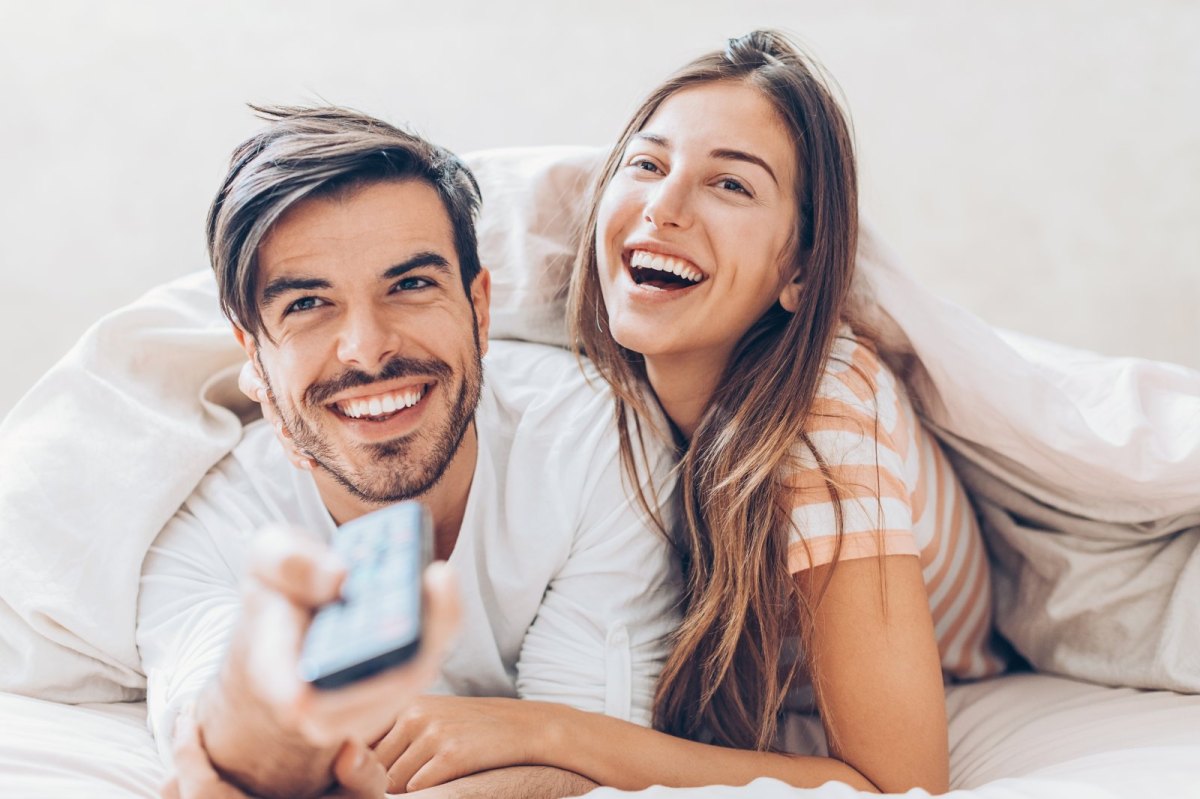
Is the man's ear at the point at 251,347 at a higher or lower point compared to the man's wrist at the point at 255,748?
higher

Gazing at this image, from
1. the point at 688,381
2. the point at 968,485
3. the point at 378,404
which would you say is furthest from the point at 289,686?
the point at 968,485

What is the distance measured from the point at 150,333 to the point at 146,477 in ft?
0.72

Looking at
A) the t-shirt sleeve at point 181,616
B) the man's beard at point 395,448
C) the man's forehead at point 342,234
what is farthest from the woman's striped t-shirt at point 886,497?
the t-shirt sleeve at point 181,616

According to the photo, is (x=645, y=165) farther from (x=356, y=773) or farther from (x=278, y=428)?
(x=356, y=773)

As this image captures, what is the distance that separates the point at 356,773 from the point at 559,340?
76 cm

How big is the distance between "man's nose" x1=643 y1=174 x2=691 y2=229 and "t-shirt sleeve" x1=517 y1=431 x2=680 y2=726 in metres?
0.27

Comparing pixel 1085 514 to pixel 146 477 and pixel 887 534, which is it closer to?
pixel 887 534

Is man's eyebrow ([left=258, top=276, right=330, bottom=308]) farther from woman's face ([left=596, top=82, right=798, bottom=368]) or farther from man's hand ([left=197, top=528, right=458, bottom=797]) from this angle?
man's hand ([left=197, top=528, right=458, bottom=797])

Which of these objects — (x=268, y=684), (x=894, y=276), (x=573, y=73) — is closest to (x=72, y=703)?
(x=268, y=684)

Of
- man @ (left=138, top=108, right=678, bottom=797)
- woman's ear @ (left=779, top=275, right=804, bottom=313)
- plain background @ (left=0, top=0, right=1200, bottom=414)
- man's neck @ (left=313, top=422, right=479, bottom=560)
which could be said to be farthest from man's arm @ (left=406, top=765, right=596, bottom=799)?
plain background @ (left=0, top=0, right=1200, bottom=414)

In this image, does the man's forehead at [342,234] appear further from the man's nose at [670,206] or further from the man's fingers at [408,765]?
the man's fingers at [408,765]

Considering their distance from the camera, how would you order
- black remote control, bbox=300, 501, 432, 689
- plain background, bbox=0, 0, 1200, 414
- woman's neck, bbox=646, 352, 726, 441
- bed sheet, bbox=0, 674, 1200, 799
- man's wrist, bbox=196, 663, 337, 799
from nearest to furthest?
black remote control, bbox=300, 501, 432, 689, man's wrist, bbox=196, 663, 337, 799, bed sheet, bbox=0, 674, 1200, 799, woman's neck, bbox=646, 352, 726, 441, plain background, bbox=0, 0, 1200, 414

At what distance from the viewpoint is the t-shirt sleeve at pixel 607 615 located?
42.0 inches

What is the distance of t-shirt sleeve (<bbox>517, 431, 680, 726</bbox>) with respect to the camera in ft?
3.50
